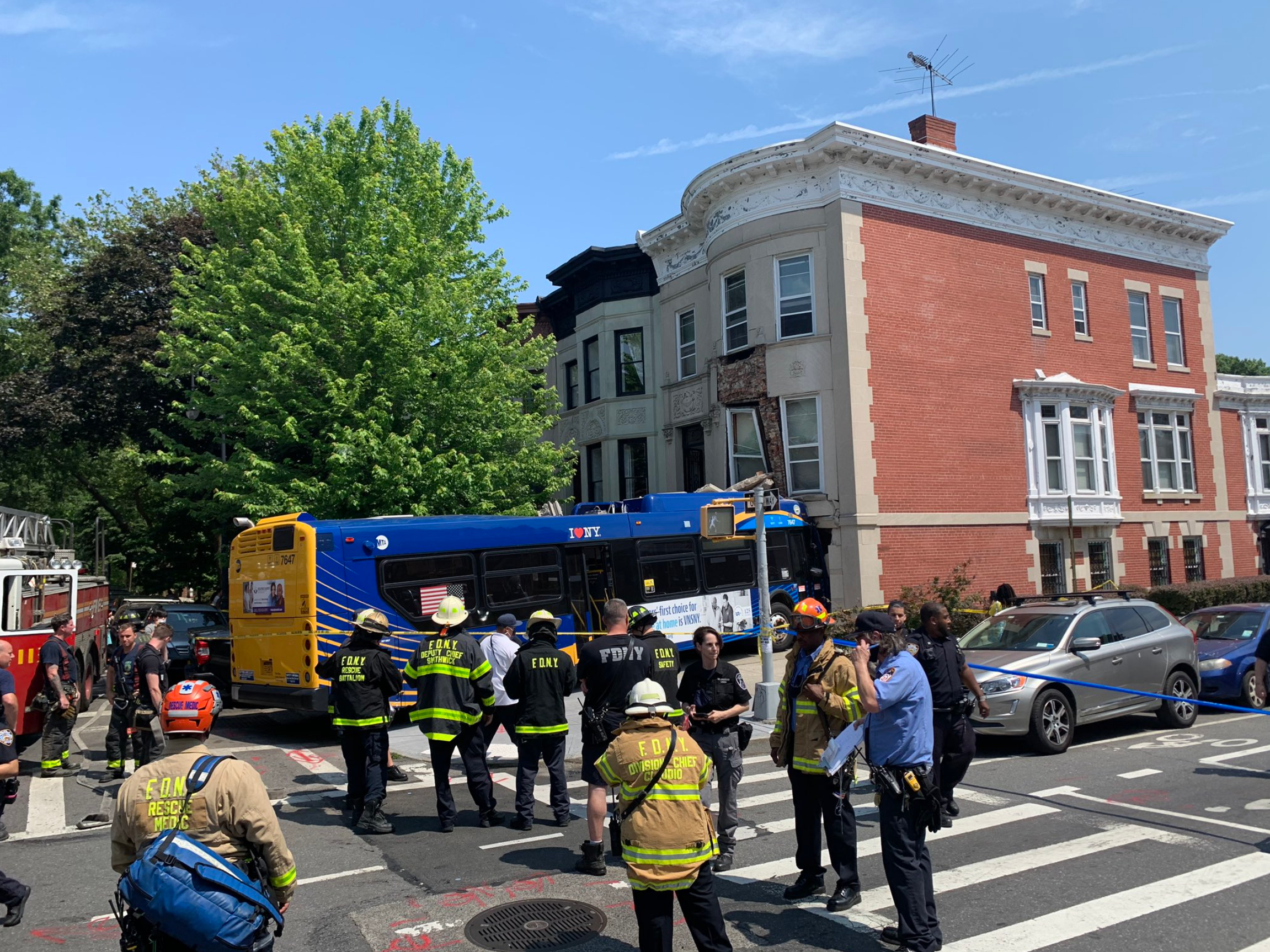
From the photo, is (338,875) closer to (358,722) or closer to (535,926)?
(358,722)

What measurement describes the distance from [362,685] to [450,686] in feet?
2.37

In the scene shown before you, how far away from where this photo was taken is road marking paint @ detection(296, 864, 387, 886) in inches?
266

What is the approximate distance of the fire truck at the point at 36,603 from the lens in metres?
10.9

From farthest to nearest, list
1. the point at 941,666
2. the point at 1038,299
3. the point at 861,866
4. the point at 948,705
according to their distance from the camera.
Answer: the point at 1038,299 < the point at 941,666 < the point at 948,705 < the point at 861,866

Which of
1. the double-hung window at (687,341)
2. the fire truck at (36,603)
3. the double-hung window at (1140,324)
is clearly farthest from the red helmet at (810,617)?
the double-hung window at (1140,324)

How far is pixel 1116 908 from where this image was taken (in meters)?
5.84

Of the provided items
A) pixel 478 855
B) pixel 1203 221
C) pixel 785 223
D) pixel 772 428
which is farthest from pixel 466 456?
pixel 1203 221

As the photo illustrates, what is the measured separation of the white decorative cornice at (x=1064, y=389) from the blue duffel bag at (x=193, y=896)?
80.5 ft

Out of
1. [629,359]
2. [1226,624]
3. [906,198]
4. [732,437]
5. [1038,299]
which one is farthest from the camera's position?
[629,359]

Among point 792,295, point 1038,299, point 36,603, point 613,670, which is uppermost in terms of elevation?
point 1038,299

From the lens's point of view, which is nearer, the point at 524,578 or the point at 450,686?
the point at 450,686

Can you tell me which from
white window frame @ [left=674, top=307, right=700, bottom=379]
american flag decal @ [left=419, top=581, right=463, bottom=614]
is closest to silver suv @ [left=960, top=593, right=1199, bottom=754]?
american flag decal @ [left=419, top=581, right=463, bottom=614]

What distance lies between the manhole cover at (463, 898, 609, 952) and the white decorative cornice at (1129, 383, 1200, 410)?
26114 mm

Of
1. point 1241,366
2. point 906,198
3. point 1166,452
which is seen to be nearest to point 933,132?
point 906,198
